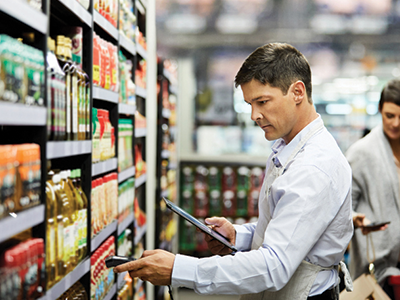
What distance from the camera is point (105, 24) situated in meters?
2.27

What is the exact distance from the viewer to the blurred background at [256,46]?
6984mm

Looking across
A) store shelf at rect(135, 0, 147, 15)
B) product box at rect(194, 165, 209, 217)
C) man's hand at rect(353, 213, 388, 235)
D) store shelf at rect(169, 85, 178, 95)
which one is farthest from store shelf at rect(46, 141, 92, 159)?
product box at rect(194, 165, 209, 217)

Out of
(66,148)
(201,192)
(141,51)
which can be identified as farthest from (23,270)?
(201,192)

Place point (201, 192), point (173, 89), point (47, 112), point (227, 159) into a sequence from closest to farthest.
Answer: point (47, 112) → point (173, 89) → point (201, 192) → point (227, 159)

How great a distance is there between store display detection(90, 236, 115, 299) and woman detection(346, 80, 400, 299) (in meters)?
1.58

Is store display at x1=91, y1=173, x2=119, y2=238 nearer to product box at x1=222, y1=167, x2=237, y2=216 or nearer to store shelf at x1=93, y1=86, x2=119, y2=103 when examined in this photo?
store shelf at x1=93, y1=86, x2=119, y2=103

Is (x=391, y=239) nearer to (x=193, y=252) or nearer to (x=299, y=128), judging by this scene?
(x=299, y=128)

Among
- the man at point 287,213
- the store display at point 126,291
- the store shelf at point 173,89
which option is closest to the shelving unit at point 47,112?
the store display at point 126,291

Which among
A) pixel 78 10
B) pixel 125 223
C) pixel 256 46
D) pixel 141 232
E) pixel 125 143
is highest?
pixel 256 46

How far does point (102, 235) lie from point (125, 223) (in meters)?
0.61

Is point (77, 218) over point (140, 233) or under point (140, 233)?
over

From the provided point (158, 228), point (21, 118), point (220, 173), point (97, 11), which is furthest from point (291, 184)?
point (220, 173)

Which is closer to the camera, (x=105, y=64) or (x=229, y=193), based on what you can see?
(x=105, y=64)

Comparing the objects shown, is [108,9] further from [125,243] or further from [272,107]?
[125,243]
